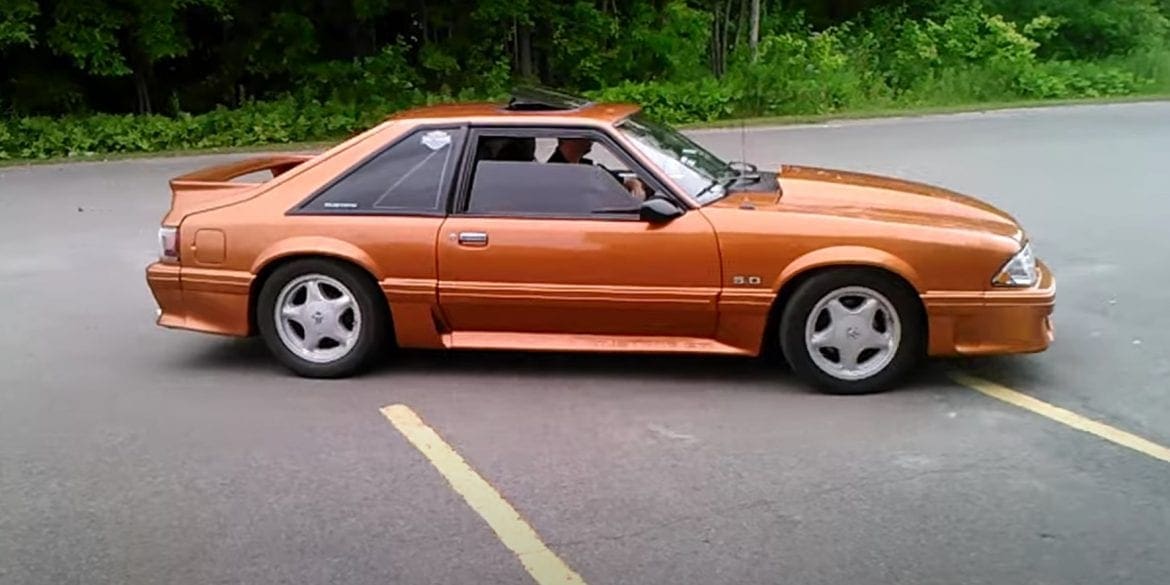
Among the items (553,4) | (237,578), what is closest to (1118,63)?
(553,4)

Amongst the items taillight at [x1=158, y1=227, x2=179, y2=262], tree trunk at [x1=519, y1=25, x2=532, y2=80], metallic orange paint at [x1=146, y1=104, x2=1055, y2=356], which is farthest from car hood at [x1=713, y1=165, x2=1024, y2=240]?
Answer: tree trunk at [x1=519, y1=25, x2=532, y2=80]

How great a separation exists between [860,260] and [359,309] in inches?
97.9

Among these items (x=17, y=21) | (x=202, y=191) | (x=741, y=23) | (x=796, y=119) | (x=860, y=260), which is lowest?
(x=796, y=119)

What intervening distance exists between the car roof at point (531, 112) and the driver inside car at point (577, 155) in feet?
0.35

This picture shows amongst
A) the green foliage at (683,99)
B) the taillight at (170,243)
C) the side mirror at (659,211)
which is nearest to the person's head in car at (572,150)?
the side mirror at (659,211)

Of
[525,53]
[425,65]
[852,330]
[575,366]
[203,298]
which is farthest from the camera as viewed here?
[525,53]

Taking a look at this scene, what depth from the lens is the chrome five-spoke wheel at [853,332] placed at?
234 inches

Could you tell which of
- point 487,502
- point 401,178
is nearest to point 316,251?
point 401,178

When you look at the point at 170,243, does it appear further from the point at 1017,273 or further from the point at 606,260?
the point at 1017,273

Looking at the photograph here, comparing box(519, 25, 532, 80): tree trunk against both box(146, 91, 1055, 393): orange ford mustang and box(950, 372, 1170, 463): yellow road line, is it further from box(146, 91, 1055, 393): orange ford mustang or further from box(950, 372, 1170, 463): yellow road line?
box(950, 372, 1170, 463): yellow road line

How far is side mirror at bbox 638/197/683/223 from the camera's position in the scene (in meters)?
6.01

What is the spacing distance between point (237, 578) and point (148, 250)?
648cm

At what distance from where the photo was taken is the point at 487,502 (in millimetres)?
4805

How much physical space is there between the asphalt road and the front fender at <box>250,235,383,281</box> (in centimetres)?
62
